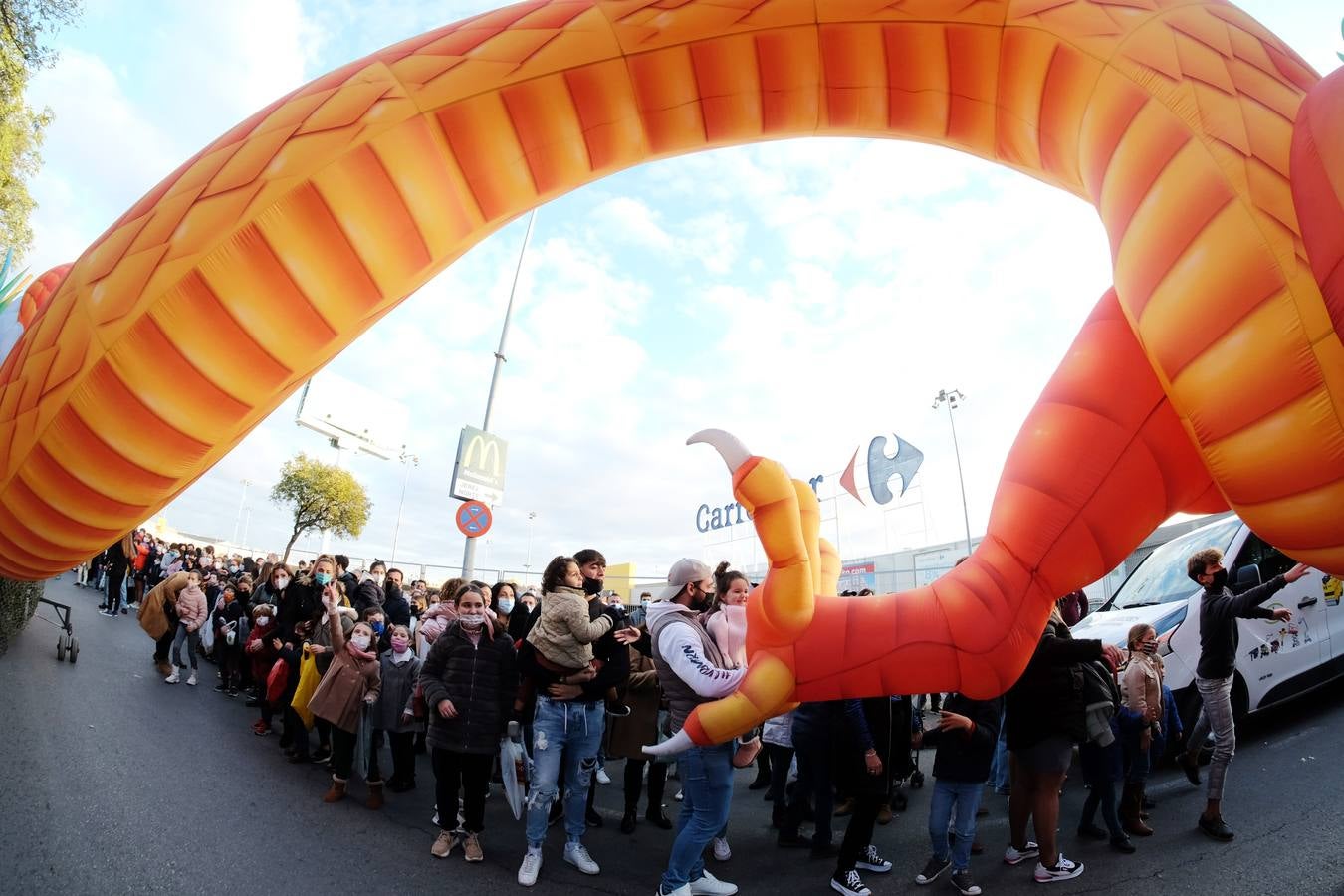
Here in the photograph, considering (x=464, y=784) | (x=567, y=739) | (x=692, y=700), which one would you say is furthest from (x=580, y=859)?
(x=692, y=700)

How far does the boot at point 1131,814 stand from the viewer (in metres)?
4.66

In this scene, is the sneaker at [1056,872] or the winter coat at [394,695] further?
the winter coat at [394,695]

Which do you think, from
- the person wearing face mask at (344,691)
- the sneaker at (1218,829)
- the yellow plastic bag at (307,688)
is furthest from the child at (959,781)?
the yellow plastic bag at (307,688)

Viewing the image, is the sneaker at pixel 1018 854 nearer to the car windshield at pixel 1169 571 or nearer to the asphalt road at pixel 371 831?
the asphalt road at pixel 371 831

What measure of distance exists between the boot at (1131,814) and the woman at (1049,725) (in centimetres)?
87

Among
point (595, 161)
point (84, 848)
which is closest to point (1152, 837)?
point (595, 161)

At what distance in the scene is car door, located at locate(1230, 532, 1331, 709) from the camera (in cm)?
584

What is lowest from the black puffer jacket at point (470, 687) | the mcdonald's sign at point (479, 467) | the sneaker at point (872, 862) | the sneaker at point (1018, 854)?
the sneaker at point (872, 862)

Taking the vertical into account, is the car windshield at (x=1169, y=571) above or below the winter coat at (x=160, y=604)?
above

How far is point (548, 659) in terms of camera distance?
426cm

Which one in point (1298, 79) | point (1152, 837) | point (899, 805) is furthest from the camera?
point (899, 805)

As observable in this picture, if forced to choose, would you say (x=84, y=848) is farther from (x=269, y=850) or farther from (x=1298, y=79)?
(x=1298, y=79)

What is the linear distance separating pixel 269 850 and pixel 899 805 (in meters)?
4.50

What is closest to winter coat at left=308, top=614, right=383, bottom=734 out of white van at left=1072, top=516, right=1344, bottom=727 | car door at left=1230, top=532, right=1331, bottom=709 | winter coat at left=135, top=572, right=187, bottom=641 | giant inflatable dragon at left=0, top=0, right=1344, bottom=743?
giant inflatable dragon at left=0, top=0, right=1344, bottom=743
